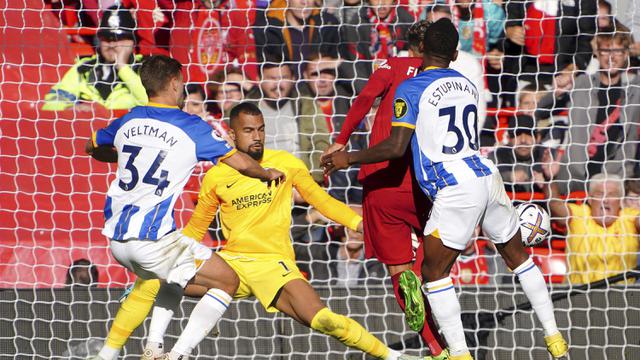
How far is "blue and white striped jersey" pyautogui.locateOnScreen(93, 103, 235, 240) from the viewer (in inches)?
203

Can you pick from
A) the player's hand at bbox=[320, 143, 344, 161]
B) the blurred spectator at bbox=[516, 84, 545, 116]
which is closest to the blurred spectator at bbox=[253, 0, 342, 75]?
the blurred spectator at bbox=[516, 84, 545, 116]

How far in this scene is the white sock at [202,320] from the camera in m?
5.48

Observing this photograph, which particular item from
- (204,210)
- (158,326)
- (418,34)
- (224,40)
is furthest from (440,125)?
(224,40)

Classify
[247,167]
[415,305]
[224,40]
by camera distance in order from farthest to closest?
[224,40], [247,167], [415,305]

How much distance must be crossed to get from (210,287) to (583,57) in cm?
395

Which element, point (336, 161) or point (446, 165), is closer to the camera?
point (446, 165)

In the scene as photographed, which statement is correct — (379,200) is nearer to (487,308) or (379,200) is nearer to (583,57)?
(487,308)

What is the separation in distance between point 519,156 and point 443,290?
2950 mm

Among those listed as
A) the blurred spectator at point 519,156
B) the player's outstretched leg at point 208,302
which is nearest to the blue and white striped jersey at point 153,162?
the player's outstretched leg at point 208,302

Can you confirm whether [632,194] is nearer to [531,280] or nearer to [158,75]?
[531,280]

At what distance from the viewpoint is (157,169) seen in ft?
16.9

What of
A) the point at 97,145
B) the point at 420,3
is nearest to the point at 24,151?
the point at 97,145

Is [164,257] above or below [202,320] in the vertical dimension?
above

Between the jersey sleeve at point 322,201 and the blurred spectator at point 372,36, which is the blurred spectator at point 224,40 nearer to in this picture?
the blurred spectator at point 372,36
